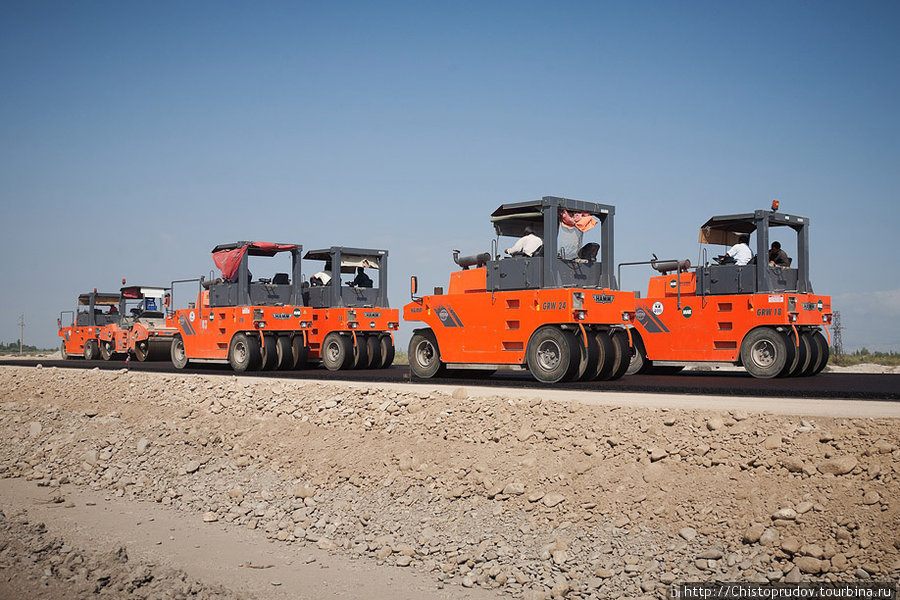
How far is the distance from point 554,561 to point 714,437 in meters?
2.29

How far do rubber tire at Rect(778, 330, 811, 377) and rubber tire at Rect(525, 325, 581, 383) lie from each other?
14.3 ft

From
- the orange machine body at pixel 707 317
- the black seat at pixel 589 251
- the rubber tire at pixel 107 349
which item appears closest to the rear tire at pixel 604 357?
the black seat at pixel 589 251

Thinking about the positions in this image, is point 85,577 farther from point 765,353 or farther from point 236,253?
point 236,253

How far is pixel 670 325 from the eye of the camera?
17609 mm

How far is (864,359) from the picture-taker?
29.0 meters

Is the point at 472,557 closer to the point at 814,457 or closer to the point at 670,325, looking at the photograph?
the point at 814,457

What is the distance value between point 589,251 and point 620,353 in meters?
1.93

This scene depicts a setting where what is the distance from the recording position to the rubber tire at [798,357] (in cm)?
1599

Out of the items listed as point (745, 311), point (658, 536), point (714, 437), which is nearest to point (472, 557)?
point (658, 536)

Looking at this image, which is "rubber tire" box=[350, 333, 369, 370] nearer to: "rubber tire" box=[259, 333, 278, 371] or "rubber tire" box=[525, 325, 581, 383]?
"rubber tire" box=[259, 333, 278, 371]

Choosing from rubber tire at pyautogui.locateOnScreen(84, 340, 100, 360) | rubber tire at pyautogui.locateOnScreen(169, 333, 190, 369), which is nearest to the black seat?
rubber tire at pyautogui.locateOnScreen(169, 333, 190, 369)

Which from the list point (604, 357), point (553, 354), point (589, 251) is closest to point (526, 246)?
point (589, 251)

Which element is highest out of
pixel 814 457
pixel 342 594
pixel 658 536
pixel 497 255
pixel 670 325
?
pixel 497 255

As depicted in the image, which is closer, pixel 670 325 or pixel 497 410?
pixel 497 410
